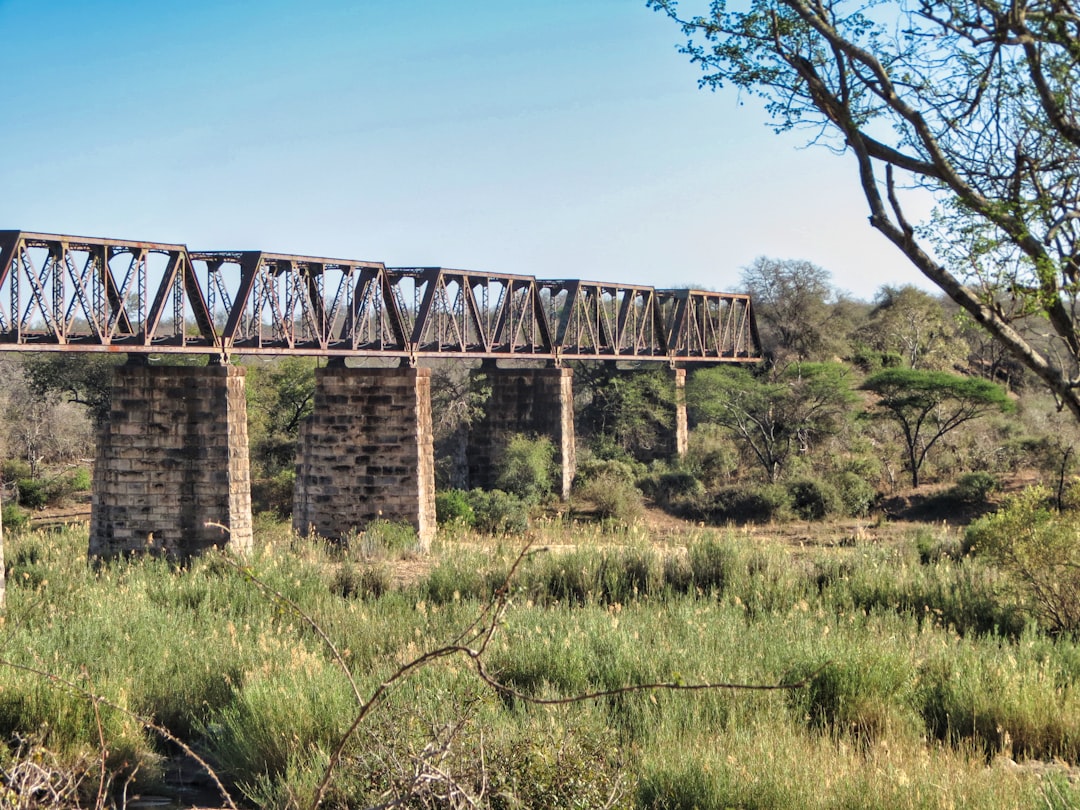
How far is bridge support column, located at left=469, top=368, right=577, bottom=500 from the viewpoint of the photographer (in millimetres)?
31516

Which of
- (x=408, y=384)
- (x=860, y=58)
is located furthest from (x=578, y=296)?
(x=860, y=58)

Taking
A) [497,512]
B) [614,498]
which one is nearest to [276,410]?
[497,512]

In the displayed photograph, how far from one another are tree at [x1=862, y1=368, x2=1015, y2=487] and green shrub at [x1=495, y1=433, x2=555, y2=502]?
414 inches

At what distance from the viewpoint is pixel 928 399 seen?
1239 inches

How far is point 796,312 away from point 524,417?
2221 centimetres

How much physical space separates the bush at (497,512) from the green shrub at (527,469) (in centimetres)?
88

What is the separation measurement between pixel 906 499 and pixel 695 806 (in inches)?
1008

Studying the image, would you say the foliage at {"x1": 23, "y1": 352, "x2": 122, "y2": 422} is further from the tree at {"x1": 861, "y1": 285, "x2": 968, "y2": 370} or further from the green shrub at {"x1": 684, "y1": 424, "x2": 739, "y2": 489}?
the tree at {"x1": 861, "y1": 285, "x2": 968, "y2": 370}

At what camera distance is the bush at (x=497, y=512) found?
27172mm

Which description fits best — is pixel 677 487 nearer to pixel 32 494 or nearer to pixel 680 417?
pixel 680 417

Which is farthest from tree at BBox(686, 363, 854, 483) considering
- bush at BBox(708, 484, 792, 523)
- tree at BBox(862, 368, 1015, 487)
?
bush at BBox(708, 484, 792, 523)

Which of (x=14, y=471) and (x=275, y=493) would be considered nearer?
(x=275, y=493)

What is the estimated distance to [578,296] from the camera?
3297cm

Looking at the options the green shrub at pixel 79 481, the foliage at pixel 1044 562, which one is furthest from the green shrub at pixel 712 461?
the foliage at pixel 1044 562
